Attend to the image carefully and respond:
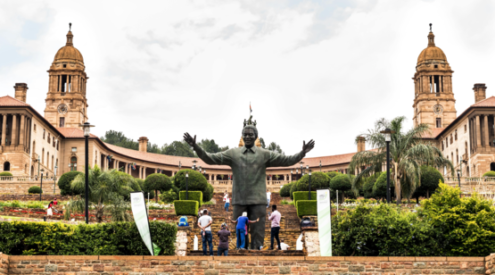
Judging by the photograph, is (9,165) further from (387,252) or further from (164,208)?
(387,252)

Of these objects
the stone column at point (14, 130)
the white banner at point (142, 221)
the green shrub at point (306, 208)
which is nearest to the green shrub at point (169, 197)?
the green shrub at point (306, 208)

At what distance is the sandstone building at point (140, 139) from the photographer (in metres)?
65.2

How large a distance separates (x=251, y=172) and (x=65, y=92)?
80.8 metres

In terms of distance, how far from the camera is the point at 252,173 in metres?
14.4

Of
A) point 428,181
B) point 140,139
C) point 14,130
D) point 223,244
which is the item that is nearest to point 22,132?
point 14,130

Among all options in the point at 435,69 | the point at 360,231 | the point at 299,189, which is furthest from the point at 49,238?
the point at 435,69

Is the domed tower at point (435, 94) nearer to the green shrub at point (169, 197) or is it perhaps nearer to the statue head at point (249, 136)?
the green shrub at point (169, 197)

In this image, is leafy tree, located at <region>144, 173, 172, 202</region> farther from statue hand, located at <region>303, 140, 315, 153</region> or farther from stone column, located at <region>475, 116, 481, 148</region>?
statue hand, located at <region>303, 140, 315, 153</region>

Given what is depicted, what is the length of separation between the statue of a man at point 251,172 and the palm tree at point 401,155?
19.5 m

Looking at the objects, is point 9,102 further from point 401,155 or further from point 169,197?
point 401,155

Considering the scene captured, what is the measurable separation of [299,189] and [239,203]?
29904 millimetres

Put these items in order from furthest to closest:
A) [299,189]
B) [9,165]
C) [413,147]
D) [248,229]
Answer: [9,165], [299,189], [413,147], [248,229]

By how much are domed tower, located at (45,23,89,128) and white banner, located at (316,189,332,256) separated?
78694 millimetres

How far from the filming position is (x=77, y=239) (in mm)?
15086
